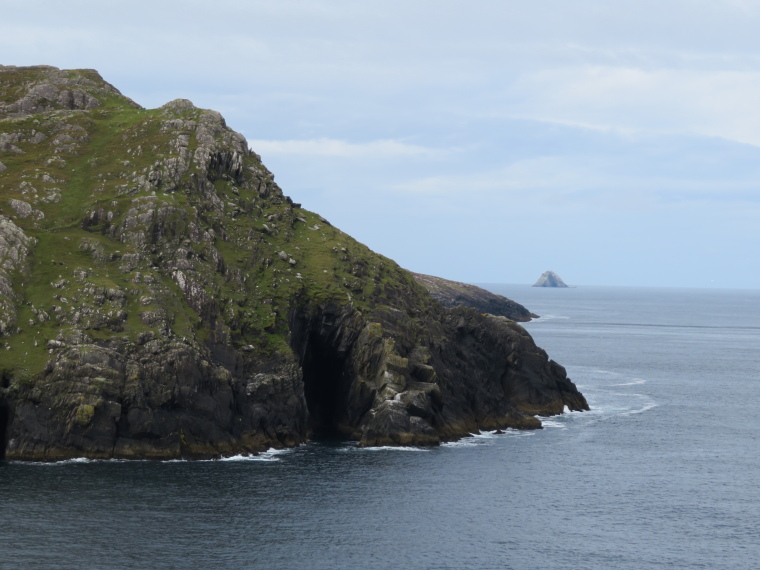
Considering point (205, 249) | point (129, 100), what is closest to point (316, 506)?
point (205, 249)

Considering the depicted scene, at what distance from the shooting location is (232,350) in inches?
4966

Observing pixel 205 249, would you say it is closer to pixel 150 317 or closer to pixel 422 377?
pixel 150 317

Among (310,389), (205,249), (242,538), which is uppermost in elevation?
(205,249)

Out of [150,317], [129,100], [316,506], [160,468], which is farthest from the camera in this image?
[129,100]

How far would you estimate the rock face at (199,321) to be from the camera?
114 m

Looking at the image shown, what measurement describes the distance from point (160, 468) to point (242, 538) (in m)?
27.3

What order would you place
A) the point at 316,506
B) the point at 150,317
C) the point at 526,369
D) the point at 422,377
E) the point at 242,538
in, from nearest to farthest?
the point at 242,538
the point at 316,506
the point at 150,317
the point at 422,377
the point at 526,369

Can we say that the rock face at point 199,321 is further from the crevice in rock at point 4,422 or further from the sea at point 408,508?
the sea at point 408,508

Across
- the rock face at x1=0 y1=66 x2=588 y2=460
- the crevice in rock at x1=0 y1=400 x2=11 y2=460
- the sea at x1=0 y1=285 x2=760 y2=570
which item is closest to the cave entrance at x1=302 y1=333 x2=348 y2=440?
the rock face at x1=0 y1=66 x2=588 y2=460

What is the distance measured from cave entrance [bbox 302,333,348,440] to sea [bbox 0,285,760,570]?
7985mm

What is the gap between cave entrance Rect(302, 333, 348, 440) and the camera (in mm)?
133625

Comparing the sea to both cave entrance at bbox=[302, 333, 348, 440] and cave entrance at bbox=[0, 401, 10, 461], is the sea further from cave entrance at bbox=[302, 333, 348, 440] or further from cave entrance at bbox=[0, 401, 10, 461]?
cave entrance at bbox=[302, 333, 348, 440]

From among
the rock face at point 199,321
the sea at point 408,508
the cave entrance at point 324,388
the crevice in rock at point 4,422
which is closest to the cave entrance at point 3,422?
the crevice in rock at point 4,422

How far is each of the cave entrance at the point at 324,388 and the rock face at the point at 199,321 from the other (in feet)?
1.05
